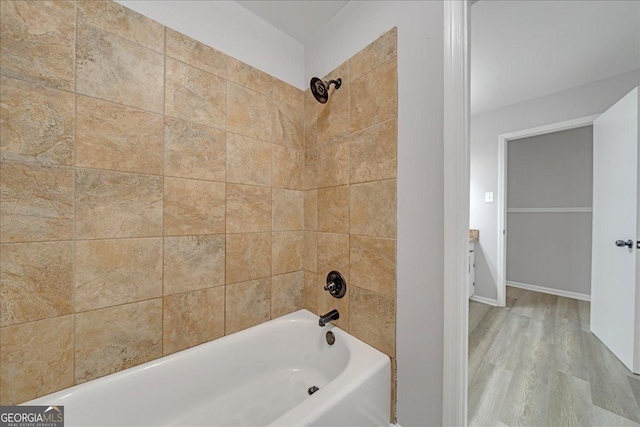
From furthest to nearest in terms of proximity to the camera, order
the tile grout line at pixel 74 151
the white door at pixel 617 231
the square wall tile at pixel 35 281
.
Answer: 1. the white door at pixel 617 231
2. the tile grout line at pixel 74 151
3. the square wall tile at pixel 35 281

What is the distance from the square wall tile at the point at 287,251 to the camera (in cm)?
146

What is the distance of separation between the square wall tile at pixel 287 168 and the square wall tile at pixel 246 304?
0.64 m

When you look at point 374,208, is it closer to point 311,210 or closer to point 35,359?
point 311,210

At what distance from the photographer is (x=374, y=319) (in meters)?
1.14

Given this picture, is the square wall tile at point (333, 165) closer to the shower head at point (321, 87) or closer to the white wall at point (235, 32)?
the shower head at point (321, 87)

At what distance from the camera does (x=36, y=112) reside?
804 millimetres

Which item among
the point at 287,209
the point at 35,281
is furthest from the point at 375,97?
the point at 35,281

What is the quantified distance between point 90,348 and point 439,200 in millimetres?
1542

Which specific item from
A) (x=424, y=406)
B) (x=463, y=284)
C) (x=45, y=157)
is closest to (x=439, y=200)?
(x=463, y=284)

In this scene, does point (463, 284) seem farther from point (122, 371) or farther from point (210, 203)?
point (122, 371)

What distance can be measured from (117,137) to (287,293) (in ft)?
4.01

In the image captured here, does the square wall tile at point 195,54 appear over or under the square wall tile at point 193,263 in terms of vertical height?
over

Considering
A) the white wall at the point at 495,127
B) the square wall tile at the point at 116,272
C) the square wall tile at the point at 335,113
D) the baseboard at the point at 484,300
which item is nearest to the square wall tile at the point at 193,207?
the square wall tile at the point at 116,272

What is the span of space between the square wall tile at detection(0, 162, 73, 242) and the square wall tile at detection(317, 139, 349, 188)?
1151 millimetres
